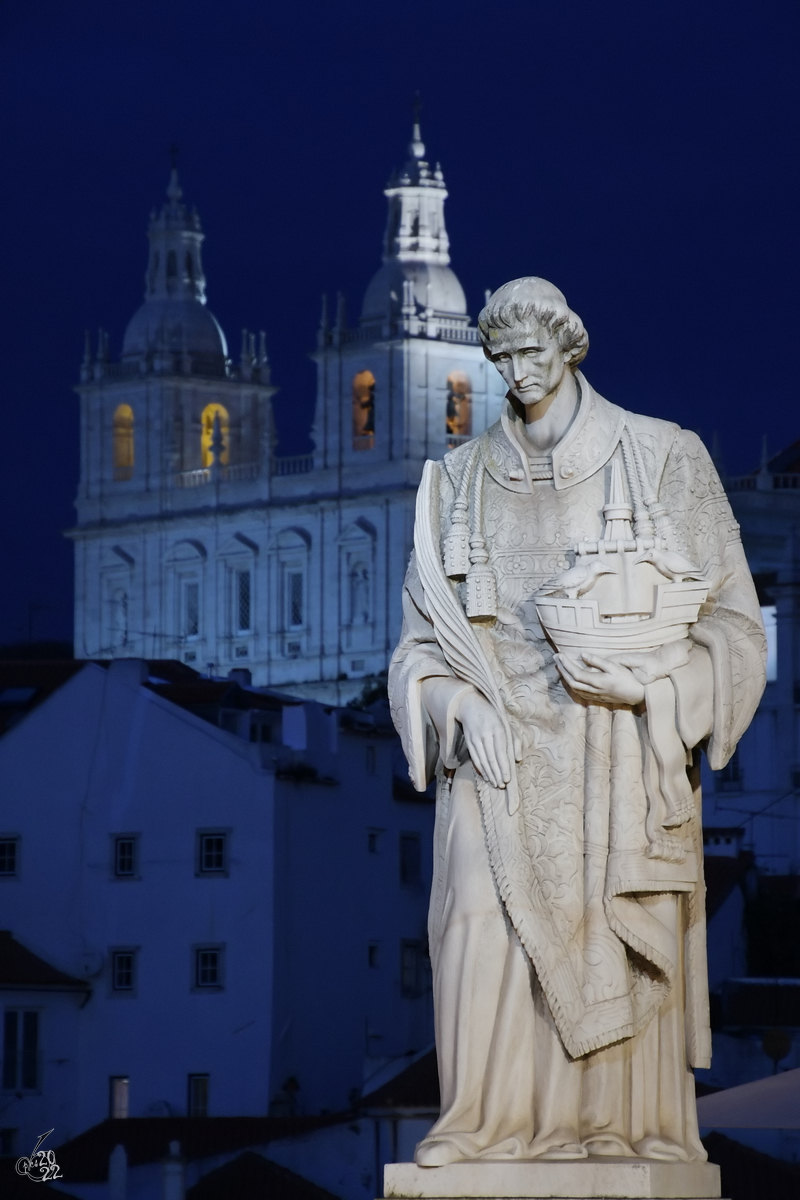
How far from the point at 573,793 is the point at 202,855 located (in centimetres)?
3722

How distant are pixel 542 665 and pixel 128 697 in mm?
38364

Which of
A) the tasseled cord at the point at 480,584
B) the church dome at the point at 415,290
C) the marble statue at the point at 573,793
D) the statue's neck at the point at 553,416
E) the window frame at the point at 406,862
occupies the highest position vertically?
the church dome at the point at 415,290

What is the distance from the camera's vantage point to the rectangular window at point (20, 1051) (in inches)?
1660

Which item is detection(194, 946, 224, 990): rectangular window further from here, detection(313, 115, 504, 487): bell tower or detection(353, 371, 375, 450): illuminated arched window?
detection(353, 371, 375, 450): illuminated arched window

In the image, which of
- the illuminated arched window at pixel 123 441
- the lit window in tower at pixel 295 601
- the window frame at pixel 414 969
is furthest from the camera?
the illuminated arched window at pixel 123 441

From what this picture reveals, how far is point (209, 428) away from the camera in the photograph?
116438 mm

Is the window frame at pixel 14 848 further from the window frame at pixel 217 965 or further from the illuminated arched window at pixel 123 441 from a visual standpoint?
the illuminated arched window at pixel 123 441

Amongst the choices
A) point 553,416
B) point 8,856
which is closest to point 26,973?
point 8,856

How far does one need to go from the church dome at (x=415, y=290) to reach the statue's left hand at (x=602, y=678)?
102 metres

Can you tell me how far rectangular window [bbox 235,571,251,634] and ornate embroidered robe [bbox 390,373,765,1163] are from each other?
333 feet

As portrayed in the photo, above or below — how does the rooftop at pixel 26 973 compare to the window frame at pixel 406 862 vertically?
below

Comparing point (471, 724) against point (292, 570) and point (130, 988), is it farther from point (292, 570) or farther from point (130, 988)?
point (292, 570)

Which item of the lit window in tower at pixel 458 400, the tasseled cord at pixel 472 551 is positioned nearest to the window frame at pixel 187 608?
the lit window in tower at pixel 458 400

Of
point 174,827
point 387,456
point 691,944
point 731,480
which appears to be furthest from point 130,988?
point 387,456
